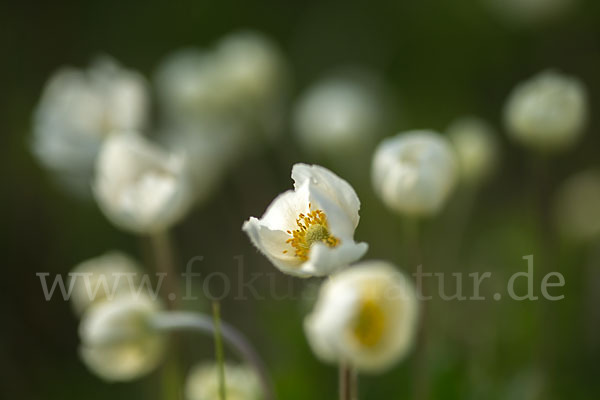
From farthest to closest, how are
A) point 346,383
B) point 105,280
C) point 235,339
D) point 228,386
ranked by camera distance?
point 105,280 < point 228,386 < point 235,339 < point 346,383

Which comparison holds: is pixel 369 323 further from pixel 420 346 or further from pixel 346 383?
pixel 420 346

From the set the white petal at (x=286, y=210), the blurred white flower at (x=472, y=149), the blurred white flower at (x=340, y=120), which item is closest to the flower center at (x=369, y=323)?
the white petal at (x=286, y=210)

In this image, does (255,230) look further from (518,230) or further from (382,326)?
(518,230)

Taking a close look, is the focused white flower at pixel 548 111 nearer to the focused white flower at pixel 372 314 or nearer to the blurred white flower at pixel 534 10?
the focused white flower at pixel 372 314

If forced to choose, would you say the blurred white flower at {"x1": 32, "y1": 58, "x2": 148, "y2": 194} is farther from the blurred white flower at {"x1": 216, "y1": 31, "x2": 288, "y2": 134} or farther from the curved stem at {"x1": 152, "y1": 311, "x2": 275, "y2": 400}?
the curved stem at {"x1": 152, "y1": 311, "x2": 275, "y2": 400}

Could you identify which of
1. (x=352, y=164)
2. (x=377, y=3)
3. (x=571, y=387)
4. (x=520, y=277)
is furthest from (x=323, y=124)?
(x=377, y=3)

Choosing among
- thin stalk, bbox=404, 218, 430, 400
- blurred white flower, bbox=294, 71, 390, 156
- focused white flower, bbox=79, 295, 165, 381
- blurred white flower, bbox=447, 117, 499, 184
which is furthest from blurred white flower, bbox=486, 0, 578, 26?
focused white flower, bbox=79, 295, 165, 381

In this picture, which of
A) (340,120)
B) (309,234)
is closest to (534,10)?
(340,120)
